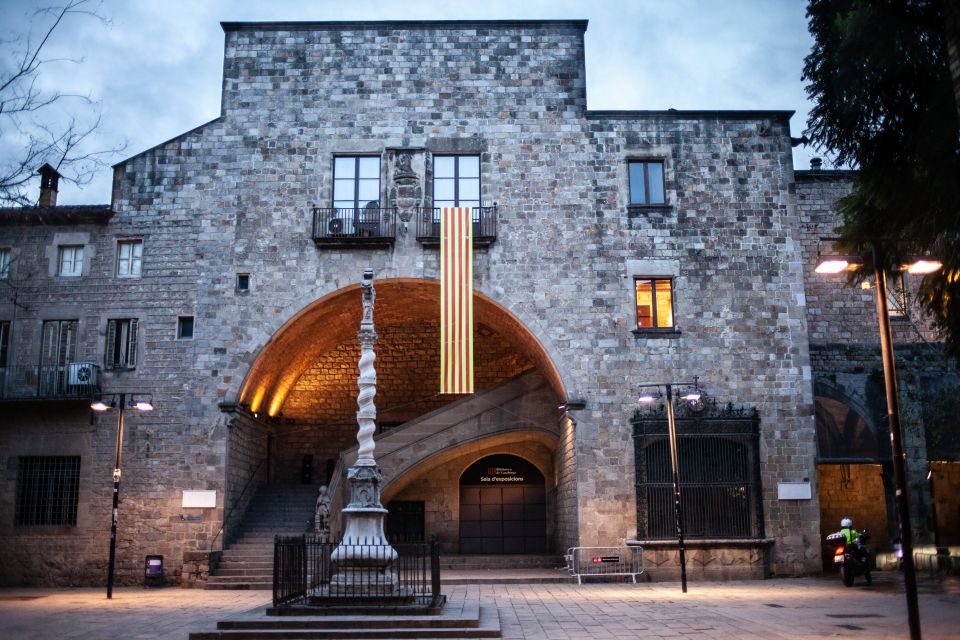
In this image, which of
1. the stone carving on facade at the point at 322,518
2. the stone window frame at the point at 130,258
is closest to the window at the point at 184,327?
the stone window frame at the point at 130,258

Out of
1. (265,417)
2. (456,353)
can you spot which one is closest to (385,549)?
(456,353)

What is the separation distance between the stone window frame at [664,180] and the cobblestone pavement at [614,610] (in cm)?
1026

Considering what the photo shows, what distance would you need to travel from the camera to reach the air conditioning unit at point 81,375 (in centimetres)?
2412

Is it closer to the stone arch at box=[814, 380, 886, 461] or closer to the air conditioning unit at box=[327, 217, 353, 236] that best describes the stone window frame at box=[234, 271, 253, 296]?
the air conditioning unit at box=[327, 217, 353, 236]

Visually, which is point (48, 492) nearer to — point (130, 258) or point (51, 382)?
point (51, 382)

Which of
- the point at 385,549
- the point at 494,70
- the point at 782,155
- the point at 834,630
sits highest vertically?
the point at 494,70

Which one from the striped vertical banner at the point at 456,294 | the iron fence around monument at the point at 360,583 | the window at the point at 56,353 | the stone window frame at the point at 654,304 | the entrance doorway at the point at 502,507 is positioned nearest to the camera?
the iron fence around monument at the point at 360,583

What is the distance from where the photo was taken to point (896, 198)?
15555 mm

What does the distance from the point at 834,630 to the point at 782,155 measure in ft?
53.1

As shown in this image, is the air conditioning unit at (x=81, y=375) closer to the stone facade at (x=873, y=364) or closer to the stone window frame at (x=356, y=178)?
the stone window frame at (x=356, y=178)

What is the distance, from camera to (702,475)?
23.7 meters

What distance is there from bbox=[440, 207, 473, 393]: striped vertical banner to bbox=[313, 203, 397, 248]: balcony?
1.54 metres

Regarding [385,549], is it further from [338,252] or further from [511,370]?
[511,370]

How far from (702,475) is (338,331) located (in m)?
12.2
